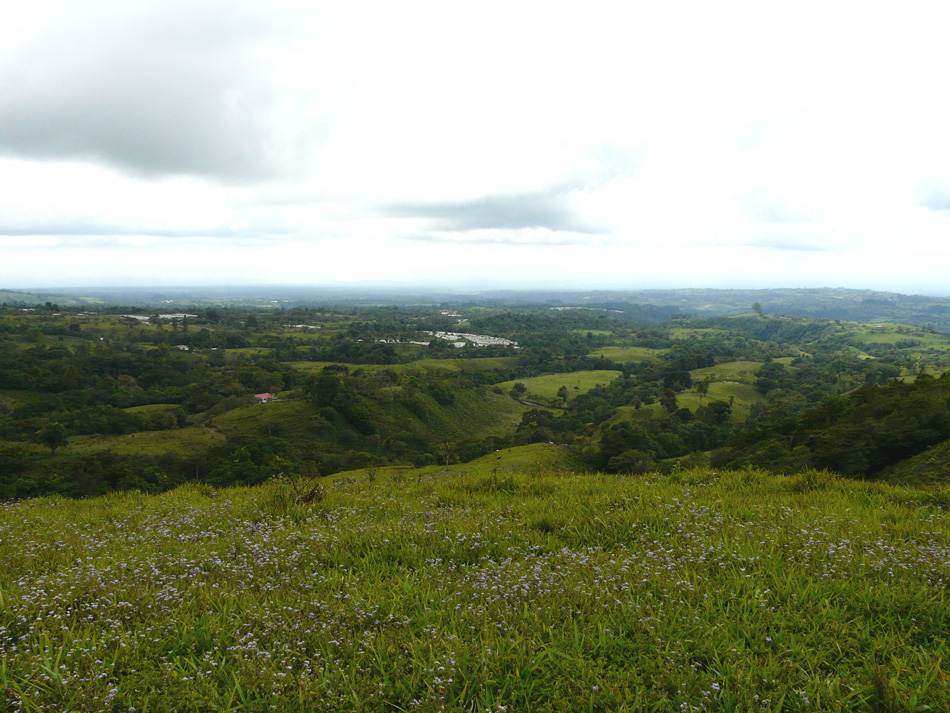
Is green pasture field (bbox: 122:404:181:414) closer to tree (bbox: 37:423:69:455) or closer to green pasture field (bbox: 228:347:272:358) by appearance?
tree (bbox: 37:423:69:455)

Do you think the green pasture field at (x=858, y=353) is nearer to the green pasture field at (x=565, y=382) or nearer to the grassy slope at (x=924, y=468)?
the green pasture field at (x=565, y=382)

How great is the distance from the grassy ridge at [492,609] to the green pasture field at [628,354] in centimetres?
17204

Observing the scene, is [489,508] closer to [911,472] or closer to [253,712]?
[253,712]

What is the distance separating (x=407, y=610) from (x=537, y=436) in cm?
7065

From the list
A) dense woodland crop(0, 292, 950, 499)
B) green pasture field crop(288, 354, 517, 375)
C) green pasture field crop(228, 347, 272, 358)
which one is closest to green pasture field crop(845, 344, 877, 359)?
dense woodland crop(0, 292, 950, 499)

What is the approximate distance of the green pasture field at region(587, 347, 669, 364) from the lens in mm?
174875

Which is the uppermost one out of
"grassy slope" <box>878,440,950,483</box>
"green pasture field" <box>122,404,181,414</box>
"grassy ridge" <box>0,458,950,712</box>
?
"grassy ridge" <box>0,458,950,712</box>

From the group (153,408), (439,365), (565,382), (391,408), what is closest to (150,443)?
(153,408)

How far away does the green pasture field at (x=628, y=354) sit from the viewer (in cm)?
17488

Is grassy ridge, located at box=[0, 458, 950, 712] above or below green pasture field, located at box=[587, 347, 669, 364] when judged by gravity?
above

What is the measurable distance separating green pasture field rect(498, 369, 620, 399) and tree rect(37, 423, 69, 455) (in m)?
86.8

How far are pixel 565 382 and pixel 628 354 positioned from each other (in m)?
58.1

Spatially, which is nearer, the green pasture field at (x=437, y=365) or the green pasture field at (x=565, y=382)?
the green pasture field at (x=565, y=382)

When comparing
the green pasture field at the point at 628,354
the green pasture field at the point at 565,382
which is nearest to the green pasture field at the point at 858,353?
the green pasture field at the point at 628,354
